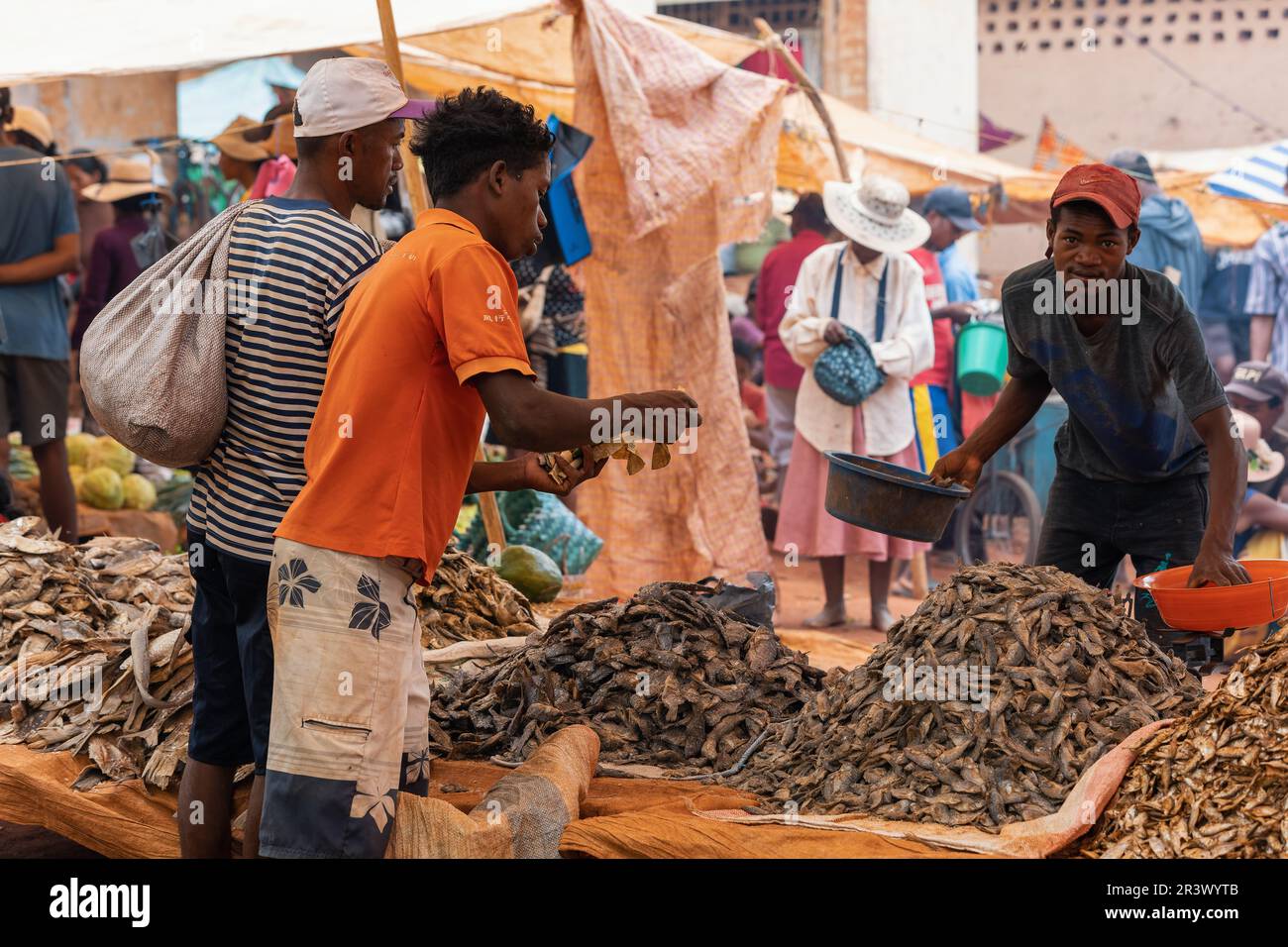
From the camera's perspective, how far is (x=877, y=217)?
6.85m

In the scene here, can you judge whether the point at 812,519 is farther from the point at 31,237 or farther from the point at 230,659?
the point at 230,659

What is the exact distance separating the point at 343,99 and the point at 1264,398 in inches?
248

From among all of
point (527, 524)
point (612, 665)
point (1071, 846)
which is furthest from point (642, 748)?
point (527, 524)

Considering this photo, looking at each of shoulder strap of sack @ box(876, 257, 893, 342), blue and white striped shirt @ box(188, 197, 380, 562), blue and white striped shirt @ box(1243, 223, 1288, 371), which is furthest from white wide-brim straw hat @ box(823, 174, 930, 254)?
blue and white striped shirt @ box(188, 197, 380, 562)

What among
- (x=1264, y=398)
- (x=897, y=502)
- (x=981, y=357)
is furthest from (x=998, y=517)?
(x=897, y=502)

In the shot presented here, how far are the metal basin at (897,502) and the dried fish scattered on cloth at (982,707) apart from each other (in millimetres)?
301

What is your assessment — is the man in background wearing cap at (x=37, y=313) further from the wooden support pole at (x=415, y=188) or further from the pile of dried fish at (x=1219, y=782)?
the pile of dried fish at (x=1219, y=782)

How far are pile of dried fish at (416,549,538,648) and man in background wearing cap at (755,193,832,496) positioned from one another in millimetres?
3753

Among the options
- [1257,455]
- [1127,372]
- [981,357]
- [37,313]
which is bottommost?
[1257,455]

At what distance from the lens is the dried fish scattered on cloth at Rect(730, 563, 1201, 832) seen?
288cm

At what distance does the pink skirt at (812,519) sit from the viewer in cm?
696

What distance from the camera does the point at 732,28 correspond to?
14938 millimetres

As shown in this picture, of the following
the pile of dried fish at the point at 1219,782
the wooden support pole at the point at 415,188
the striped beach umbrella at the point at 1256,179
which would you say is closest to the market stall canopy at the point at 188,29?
the wooden support pole at the point at 415,188
